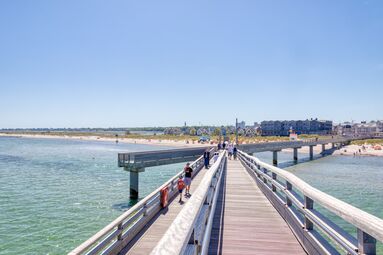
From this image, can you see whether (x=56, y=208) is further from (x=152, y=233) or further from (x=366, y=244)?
(x=366, y=244)

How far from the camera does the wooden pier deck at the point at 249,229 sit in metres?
5.05

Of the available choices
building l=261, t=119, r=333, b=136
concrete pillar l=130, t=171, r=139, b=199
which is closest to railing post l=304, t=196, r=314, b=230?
concrete pillar l=130, t=171, r=139, b=199

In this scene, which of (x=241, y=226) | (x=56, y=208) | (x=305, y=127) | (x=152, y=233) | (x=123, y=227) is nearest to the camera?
(x=123, y=227)

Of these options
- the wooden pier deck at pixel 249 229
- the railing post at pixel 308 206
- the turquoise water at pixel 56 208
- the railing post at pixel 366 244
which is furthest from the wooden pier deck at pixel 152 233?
the turquoise water at pixel 56 208

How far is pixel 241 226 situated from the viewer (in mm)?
6398

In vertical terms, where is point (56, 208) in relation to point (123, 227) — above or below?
below

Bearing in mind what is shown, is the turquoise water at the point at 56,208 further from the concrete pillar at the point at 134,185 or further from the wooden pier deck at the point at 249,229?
the wooden pier deck at the point at 249,229

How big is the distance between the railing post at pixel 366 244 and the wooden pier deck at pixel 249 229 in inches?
94.8

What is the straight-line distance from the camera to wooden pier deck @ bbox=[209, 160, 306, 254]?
505cm

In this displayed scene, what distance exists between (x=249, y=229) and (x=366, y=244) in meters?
3.70

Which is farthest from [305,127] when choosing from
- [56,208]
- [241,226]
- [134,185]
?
[241,226]

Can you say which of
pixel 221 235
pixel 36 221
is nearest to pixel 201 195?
pixel 221 235

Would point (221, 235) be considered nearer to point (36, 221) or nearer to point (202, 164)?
point (36, 221)

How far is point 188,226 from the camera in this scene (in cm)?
247
